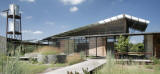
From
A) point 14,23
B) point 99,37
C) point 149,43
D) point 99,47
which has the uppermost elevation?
point 14,23

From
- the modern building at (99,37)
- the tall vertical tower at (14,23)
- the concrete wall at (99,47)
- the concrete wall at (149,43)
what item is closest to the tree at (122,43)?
the modern building at (99,37)

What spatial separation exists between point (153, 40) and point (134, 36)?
158cm

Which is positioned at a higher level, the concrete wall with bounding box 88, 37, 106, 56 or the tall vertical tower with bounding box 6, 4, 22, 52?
the tall vertical tower with bounding box 6, 4, 22, 52

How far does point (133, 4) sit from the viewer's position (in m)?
9.67

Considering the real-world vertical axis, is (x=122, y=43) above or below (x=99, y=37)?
below

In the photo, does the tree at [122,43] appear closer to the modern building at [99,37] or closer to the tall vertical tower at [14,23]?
the modern building at [99,37]

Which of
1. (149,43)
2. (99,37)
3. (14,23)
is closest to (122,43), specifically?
(149,43)

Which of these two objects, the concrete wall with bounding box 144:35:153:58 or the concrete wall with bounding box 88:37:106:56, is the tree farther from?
the concrete wall with bounding box 88:37:106:56

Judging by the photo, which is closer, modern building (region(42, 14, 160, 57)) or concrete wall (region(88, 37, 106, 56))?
modern building (region(42, 14, 160, 57))

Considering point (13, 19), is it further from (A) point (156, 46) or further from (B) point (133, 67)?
(B) point (133, 67)

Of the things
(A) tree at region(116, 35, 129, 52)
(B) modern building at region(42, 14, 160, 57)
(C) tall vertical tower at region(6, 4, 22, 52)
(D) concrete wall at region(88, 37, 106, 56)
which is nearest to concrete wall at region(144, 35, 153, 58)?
(B) modern building at region(42, 14, 160, 57)

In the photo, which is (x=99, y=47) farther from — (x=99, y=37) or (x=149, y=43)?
(x=149, y=43)

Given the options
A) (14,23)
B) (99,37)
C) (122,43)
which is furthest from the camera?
(14,23)

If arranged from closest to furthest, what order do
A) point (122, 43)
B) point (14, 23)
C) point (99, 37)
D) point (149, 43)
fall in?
1. point (122, 43)
2. point (149, 43)
3. point (99, 37)
4. point (14, 23)
